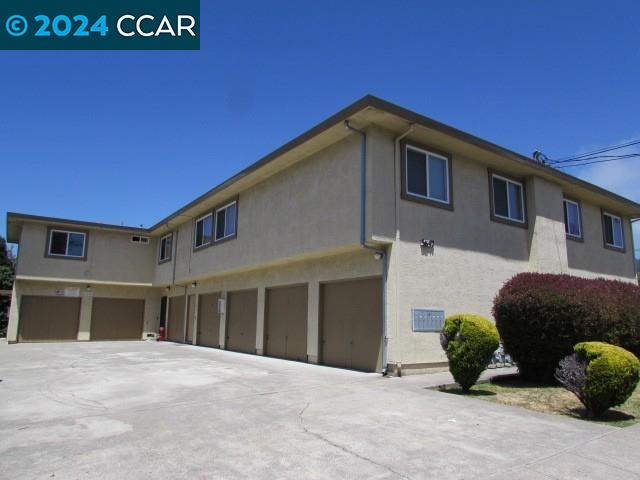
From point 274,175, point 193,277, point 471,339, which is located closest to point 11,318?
point 193,277

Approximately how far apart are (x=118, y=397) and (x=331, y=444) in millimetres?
4712

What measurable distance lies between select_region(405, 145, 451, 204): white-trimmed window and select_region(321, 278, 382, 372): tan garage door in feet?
8.48

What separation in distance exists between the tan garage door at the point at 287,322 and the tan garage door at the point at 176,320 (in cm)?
990

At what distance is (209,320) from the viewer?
70.7ft

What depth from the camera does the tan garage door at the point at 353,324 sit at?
1170 cm

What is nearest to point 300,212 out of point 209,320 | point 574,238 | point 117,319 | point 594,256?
point 209,320

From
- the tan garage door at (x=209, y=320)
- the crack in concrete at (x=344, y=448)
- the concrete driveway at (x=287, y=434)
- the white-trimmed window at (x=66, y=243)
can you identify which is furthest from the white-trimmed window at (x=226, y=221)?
the crack in concrete at (x=344, y=448)

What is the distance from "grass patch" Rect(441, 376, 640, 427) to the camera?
23.8ft

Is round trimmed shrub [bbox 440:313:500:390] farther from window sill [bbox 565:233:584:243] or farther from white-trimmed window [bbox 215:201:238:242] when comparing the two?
white-trimmed window [bbox 215:201:238:242]

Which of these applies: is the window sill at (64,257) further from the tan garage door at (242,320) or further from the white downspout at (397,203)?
the white downspout at (397,203)

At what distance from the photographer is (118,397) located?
27.8 feet

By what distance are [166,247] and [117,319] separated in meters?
4.83

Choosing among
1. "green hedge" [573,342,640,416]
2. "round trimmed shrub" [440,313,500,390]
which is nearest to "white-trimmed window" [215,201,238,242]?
"round trimmed shrub" [440,313,500,390]

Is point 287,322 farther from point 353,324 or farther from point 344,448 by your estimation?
point 344,448
